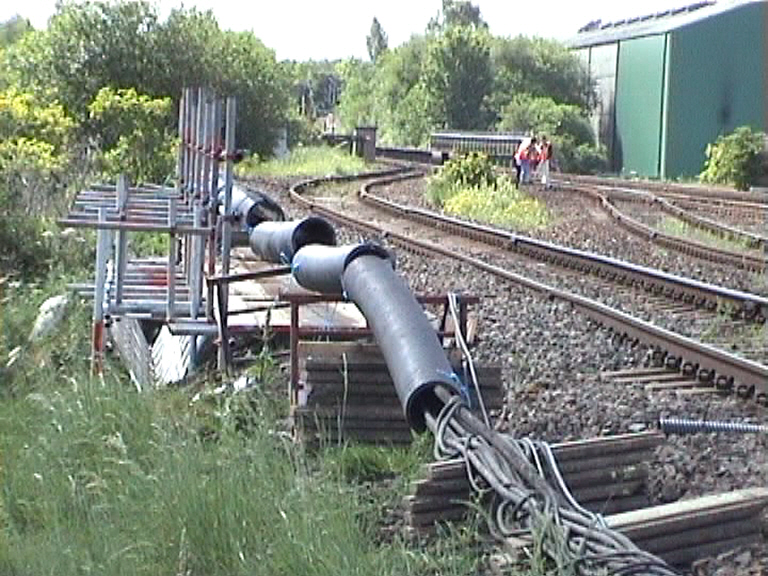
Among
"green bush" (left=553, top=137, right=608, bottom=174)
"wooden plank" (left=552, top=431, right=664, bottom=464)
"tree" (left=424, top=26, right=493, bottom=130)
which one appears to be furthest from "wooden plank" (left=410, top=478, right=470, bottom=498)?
"tree" (left=424, top=26, right=493, bottom=130)

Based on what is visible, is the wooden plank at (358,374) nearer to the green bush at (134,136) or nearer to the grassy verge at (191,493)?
the grassy verge at (191,493)

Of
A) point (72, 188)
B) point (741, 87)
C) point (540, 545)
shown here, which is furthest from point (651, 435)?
point (741, 87)

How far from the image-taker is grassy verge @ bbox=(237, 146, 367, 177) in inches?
1495

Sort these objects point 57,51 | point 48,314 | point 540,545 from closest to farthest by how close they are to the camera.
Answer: point 540,545
point 48,314
point 57,51

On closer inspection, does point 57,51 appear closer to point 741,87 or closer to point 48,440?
point 741,87

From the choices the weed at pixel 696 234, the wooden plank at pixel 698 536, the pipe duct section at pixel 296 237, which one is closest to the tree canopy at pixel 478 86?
the weed at pixel 696 234

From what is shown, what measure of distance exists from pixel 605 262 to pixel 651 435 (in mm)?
8250

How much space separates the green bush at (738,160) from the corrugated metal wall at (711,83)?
12231mm

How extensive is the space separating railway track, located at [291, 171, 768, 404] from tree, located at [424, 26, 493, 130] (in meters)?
46.8

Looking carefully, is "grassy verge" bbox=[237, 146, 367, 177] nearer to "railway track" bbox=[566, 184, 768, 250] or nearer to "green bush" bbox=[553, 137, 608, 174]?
A: "green bush" bbox=[553, 137, 608, 174]

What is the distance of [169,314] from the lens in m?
8.25

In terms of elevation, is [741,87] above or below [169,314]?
above

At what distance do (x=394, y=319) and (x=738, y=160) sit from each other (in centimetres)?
3399

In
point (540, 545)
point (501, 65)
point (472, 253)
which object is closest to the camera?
point (540, 545)
